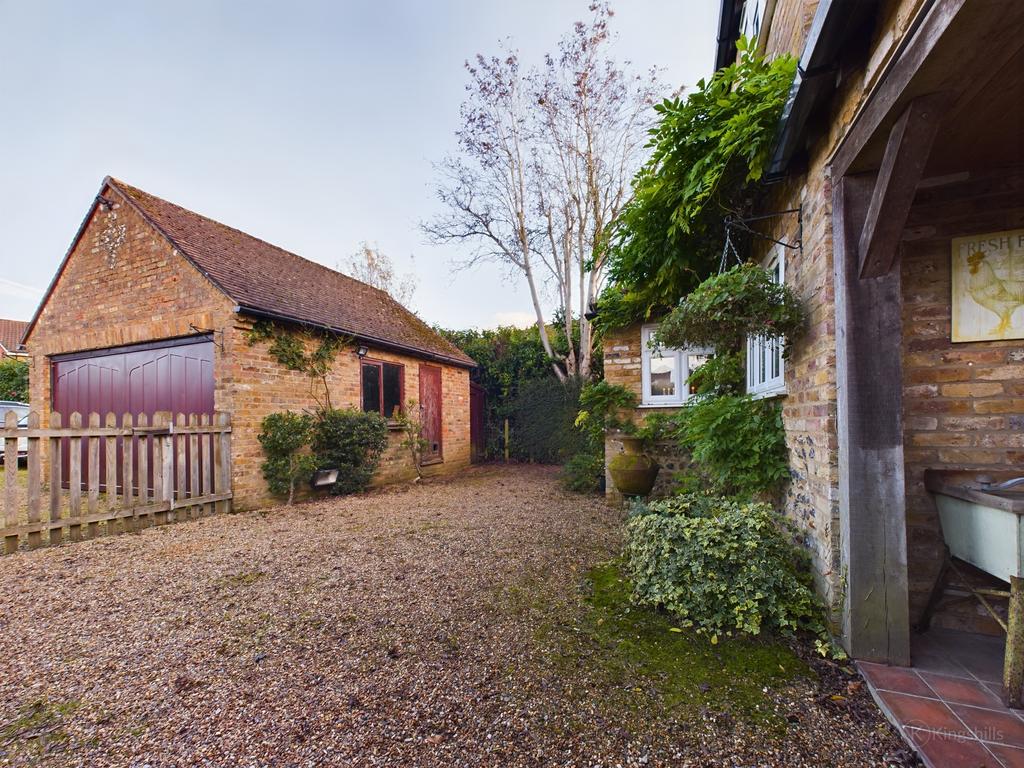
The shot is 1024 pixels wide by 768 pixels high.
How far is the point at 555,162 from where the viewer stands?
10.7m

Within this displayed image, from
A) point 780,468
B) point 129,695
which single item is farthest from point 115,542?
point 780,468

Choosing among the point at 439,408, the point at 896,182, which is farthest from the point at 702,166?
the point at 439,408

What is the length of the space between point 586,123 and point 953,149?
9841 millimetres

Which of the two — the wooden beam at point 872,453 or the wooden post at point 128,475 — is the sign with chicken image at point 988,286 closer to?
the wooden beam at point 872,453

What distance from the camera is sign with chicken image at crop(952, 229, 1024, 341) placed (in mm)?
2107

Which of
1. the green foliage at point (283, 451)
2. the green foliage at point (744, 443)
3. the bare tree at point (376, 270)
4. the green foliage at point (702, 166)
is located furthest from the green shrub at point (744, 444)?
the bare tree at point (376, 270)

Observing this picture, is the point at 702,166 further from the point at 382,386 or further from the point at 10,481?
the point at 382,386

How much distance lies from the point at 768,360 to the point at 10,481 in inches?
→ 268

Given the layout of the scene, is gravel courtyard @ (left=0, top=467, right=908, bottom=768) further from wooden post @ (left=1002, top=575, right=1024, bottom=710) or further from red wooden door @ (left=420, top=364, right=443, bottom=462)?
red wooden door @ (left=420, top=364, right=443, bottom=462)

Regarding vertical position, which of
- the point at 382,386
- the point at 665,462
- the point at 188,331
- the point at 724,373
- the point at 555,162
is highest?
the point at 555,162

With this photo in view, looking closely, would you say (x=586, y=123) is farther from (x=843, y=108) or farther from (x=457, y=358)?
(x=843, y=108)

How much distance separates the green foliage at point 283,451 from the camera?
20.1ft

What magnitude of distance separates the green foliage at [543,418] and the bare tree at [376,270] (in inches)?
466

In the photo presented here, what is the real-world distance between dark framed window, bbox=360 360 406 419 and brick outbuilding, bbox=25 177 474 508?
3cm
